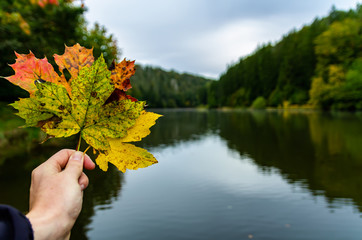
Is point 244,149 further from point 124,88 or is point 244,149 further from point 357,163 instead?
point 124,88

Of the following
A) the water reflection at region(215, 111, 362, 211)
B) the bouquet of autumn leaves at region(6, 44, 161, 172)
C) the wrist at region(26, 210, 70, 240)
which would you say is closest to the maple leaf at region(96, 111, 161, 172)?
the bouquet of autumn leaves at region(6, 44, 161, 172)

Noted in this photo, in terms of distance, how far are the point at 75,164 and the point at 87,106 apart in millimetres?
238

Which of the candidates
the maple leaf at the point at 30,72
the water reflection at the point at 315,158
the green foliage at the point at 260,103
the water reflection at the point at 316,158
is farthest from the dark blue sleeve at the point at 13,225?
the green foliage at the point at 260,103

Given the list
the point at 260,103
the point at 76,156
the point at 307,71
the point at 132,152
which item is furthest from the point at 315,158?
the point at 260,103

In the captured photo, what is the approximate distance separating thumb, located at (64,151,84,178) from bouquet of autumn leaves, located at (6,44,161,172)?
68 mm

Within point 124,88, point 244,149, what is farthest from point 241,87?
point 124,88

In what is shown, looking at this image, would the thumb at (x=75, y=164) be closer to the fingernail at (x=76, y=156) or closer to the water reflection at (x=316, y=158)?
the fingernail at (x=76, y=156)

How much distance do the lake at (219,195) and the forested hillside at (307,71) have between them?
164ft

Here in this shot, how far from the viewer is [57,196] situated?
0.88 m

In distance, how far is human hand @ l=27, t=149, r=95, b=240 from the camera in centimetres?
82

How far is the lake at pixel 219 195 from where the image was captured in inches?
338

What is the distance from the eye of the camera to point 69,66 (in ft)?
3.27

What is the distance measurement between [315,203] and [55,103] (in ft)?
38.7

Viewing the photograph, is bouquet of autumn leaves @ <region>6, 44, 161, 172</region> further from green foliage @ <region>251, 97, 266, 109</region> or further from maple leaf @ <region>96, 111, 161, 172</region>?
green foliage @ <region>251, 97, 266, 109</region>
